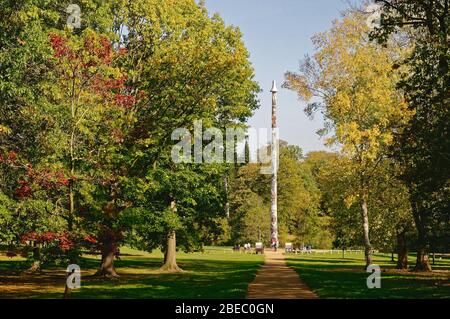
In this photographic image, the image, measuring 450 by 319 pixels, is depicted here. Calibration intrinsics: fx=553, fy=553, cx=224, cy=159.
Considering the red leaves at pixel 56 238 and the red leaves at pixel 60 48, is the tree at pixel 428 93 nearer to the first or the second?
the red leaves at pixel 60 48

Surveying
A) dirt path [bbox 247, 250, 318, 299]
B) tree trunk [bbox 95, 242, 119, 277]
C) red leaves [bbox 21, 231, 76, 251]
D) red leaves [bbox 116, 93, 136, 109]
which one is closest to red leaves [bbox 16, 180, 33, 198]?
red leaves [bbox 21, 231, 76, 251]

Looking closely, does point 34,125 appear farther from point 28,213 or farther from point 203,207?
point 203,207

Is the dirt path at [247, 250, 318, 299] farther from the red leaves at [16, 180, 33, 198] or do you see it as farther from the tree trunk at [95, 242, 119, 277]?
the tree trunk at [95, 242, 119, 277]

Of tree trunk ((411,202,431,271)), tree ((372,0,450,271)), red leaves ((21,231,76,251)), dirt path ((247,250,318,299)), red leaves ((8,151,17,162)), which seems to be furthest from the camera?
tree trunk ((411,202,431,271))

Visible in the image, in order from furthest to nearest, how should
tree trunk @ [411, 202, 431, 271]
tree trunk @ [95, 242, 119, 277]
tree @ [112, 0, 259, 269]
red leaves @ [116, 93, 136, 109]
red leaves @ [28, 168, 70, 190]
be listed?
tree trunk @ [95, 242, 119, 277]
tree trunk @ [411, 202, 431, 271]
tree @ [112, 0, 259, 269]
red leaves @ [116, 93, 136, 109]
red leaves @ [28, 168, 70, 190]

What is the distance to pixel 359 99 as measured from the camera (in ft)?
99.2

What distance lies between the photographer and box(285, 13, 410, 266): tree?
29.8 metres

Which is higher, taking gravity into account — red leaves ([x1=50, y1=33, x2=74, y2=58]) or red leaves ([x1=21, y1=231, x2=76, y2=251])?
red leaves ([x1=50, y1=33, x2=74, y2=58])

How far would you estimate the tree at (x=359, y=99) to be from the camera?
2981 cm

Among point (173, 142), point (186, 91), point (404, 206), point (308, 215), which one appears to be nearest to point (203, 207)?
point (173, 142)

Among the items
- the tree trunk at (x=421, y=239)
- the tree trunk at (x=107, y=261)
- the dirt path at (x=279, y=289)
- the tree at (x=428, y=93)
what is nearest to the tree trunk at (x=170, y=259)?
the tree trunk at (x=107, y=261)

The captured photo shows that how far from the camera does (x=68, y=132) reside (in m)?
17.7

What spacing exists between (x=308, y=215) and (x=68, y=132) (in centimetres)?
6380

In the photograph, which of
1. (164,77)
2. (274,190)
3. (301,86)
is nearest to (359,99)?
(301,86)
